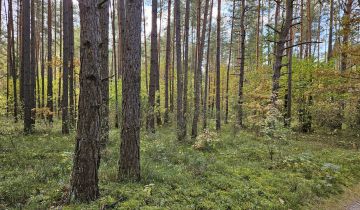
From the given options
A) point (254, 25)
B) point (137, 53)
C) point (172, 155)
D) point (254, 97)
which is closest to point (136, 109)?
point (137, 53)

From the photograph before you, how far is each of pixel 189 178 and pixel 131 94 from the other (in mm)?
2419

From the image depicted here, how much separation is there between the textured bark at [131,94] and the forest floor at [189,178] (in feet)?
1.33

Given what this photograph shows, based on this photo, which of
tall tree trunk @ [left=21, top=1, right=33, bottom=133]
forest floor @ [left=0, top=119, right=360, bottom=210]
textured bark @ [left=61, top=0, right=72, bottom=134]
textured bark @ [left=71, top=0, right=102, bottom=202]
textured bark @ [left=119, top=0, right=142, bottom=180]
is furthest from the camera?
textured bark @ [left=61, top=0, right=72, bottom=134]

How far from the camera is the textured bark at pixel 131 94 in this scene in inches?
210

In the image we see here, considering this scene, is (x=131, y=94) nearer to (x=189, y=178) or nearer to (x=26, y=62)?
(x=189, y=178)

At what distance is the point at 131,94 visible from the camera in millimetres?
5371

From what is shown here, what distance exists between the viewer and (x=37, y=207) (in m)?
4.26

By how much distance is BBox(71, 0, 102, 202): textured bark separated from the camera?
426 centimetres

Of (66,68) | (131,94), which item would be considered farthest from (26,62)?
(131,94)

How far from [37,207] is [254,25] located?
27.2 metres

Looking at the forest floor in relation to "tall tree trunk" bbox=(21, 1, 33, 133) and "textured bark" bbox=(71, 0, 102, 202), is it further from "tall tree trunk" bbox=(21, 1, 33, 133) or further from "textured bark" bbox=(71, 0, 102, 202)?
"tall tree trunk" bbox=(21, 1, 33, 133)

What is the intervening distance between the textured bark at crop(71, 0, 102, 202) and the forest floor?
13.6 inches

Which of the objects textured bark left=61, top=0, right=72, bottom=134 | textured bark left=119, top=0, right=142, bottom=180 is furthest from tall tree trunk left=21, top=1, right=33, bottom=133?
textured bark left=119, top=0, right=142, bottom=180

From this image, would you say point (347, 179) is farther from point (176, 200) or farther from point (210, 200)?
point (176, 200)
